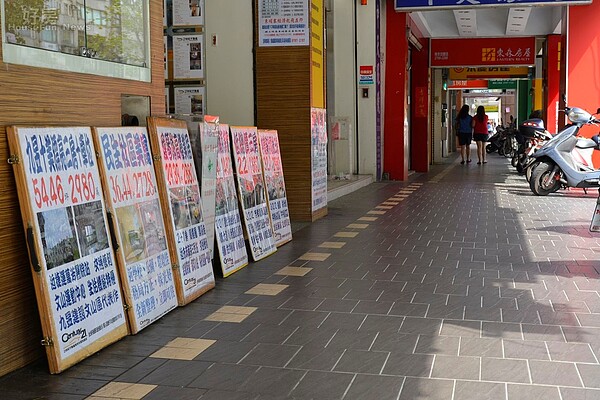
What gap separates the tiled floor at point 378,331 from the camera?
2.78 meters

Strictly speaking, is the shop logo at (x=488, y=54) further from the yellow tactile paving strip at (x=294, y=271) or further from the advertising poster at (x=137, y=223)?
the advertising poster at (x=137, y=223)

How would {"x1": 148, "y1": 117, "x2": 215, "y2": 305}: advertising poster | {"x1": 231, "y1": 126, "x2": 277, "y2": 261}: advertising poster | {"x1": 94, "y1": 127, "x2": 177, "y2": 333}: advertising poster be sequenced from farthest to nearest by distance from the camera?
{"x1": 231, "y1": 126, "x2": 277, "y2": 261}: advertising poster → {"x1": 148, "y1": 117, "x2": 215, "y2": 305}: advertising poster → {"x1": 94, "y1": 127, "x2": 177, "y2": 333}: advertising poster

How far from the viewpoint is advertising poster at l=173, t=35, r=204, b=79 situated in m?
7.30

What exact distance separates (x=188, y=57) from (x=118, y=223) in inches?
166

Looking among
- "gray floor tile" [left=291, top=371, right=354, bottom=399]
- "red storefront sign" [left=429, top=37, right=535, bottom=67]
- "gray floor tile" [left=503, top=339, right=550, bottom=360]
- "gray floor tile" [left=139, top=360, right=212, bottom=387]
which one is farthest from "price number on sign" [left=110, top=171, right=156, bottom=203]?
"red storefront sign" [left=429, top=37, right=535, bottom=67]

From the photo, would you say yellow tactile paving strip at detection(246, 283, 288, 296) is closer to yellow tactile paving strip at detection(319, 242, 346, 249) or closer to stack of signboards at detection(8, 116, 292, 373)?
stack of signboards at detection(8, 116, 292, 373)

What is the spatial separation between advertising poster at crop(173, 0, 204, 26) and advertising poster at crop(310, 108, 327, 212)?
150 centimetres

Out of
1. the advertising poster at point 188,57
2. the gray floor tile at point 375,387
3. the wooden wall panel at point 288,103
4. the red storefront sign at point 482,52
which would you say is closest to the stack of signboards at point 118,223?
the gray floor tile at point 375,387

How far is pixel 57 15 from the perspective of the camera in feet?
10.9

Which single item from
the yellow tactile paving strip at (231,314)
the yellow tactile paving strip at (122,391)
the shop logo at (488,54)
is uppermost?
the shop logo at (488,54)

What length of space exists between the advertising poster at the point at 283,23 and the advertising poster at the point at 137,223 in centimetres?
352

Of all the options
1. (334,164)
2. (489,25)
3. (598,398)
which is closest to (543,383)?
(598,398)

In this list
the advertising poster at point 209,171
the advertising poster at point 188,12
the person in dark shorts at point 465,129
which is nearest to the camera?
the advertising poster at point 209,171

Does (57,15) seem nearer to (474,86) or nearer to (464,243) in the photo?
(464,243)
